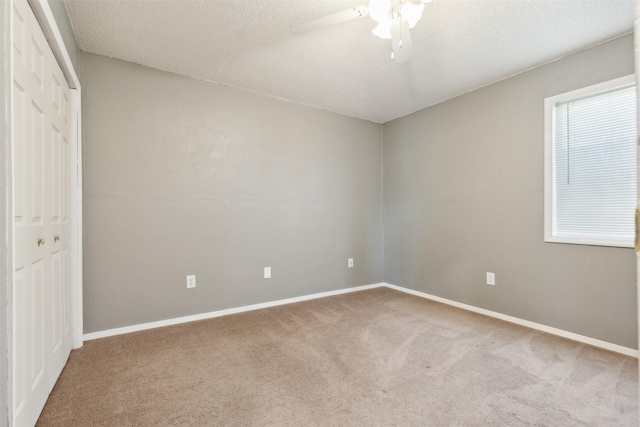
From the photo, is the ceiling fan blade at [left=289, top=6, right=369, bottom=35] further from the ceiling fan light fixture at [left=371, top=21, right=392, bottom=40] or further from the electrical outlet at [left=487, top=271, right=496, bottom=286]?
the electrical outlet at [left=487, top=271, right=496, bottom=286]

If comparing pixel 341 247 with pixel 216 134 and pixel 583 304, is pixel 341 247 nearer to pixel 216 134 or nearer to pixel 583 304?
pixel 216 134

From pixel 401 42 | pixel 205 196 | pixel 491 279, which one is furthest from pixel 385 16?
pixel 491 279

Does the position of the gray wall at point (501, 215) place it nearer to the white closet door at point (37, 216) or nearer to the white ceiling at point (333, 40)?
the white ceiling at point (333, 40)

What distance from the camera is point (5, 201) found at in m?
0.99

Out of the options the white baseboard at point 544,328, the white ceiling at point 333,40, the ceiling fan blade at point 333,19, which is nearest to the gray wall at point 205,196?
the white ceiling at point 333,40

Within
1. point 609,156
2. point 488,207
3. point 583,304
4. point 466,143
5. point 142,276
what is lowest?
point 583,304

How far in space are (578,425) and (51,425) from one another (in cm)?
259

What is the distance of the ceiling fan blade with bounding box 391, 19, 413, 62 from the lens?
1.71m

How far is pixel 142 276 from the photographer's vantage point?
8.30 feet

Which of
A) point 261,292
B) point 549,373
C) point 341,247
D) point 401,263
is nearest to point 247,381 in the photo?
point 261,292

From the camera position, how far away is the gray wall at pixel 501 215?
2.20 meters

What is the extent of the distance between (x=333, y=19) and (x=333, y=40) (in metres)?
0.60

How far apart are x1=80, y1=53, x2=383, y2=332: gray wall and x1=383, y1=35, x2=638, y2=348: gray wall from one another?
73 centimetres

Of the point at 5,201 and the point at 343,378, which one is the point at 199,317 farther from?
the point at 5,201
